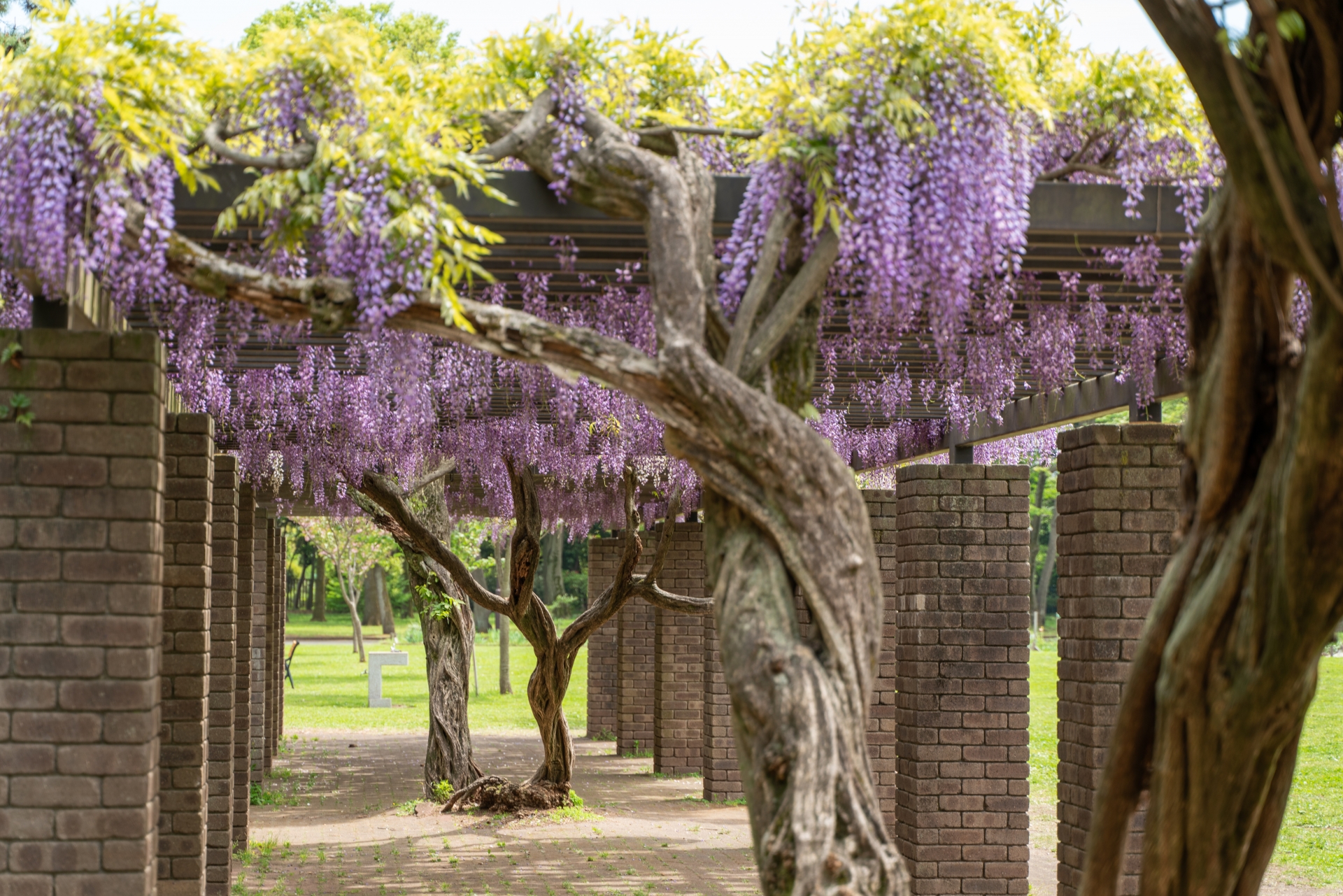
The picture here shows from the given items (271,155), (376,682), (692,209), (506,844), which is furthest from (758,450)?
(376,682)

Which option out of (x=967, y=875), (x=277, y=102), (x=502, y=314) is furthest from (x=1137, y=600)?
(x=277, y=102)

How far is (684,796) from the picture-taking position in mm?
11594

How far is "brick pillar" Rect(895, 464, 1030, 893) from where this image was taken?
658 centimetres

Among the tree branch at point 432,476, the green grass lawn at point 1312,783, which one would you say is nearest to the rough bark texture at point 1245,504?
the green grass lawn at point 1312,783

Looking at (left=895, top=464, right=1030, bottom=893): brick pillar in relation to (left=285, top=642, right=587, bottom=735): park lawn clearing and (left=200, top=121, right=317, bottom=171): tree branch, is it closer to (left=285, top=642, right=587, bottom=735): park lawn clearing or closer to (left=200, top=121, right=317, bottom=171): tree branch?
(left=200, top=121, right=317, bottom=171): tree branch

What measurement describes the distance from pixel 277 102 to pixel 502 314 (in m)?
1.01

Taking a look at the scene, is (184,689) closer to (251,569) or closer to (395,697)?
(251,569)

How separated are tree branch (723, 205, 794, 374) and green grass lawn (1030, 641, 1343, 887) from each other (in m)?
3.16

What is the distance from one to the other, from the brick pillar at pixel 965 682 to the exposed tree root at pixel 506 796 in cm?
422

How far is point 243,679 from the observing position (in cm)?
812

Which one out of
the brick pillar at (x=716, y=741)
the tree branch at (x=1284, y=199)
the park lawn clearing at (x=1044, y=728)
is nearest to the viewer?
the tree branch at (x=1284, y=199)

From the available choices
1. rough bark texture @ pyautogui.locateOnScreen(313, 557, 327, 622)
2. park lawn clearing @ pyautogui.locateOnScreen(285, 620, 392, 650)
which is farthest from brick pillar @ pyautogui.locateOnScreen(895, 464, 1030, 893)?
rough bark texture @ pyautogui.locateOnScreen(313, 557, 327, 622)

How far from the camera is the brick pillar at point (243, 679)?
317 inches

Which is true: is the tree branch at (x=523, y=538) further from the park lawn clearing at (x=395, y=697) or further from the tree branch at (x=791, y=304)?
the park lawn clearing at (x=395, y=697)
